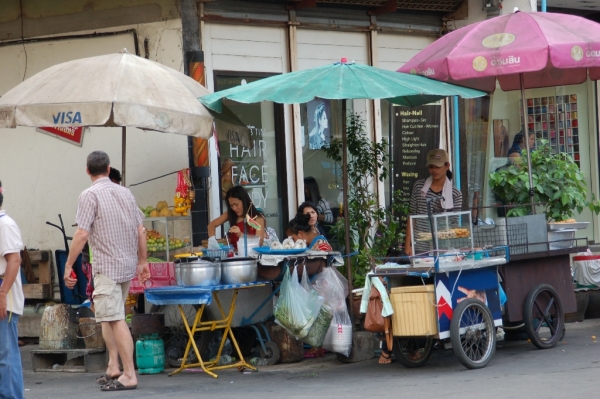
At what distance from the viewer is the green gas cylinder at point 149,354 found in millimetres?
8922

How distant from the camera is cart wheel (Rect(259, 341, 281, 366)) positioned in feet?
30.3

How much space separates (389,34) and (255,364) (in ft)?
17.8

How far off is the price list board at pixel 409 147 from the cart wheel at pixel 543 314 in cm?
401

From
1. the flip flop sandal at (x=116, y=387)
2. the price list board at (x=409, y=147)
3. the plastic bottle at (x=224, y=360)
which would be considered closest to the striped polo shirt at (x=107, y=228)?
the flip flop sandal at (x=116, y=387)

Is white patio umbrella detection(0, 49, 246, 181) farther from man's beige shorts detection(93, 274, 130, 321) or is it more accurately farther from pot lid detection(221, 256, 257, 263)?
man's beige shorts detection(93, 274, 130, 321)

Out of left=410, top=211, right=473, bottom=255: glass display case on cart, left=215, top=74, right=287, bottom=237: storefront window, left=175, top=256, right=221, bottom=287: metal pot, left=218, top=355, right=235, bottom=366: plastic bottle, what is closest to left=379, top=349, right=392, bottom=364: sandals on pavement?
left=410, top=211, right=473, bottom=255: glass display case on cart

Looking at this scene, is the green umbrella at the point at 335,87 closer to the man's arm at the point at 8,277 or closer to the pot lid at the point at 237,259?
the pot lid at the point at 237,259

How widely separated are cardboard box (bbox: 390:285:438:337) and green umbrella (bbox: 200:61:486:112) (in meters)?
1.65

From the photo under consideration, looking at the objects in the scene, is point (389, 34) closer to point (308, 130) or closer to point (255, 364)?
point (308, 130)

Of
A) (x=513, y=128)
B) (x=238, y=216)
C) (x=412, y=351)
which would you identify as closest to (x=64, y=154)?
(x=238, y=216)

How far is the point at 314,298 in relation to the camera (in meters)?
8.66

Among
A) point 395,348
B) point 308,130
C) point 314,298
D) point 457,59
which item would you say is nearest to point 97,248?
point 314,298

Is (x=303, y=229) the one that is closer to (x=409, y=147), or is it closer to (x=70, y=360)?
(x=70, y=360)

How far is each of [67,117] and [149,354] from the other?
7.39 feet
